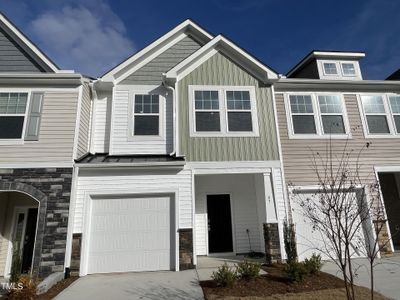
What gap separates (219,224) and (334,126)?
583 centimetres

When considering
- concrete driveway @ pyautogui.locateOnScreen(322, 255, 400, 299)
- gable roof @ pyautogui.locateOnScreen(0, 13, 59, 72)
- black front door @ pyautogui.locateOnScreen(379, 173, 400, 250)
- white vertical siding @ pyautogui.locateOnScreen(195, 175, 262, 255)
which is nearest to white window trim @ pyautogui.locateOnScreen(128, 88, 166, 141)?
white vertical siding @ pyautogui.locateOnScreen(195, 175, 262, 255)

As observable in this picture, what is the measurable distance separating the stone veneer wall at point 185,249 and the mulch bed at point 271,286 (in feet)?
4.83

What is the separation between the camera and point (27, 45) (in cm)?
1038

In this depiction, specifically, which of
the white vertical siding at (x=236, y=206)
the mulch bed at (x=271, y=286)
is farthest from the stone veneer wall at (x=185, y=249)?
the white vertical siding at (x=236, y=206)

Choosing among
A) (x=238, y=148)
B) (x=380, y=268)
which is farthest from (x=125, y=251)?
(x=380, y=268)

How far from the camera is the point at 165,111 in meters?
10.5

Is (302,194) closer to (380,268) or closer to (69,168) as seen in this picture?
(380,268)

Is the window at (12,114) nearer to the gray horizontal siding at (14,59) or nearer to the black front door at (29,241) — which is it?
the gray horizontal siding at (14,59)

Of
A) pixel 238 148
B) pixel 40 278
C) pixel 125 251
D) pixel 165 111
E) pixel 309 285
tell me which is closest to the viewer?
pixel 309 285

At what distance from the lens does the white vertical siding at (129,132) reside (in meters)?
10.0

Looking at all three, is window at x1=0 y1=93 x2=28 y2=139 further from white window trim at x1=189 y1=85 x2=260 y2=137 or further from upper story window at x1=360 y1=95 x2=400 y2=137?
upper story window at x1=360 y1=95 x2=400 y2=137

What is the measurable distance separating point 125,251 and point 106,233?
31.8 inches

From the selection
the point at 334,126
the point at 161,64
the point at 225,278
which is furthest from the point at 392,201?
the point at 161,64

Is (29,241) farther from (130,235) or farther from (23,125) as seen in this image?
(23,125)
